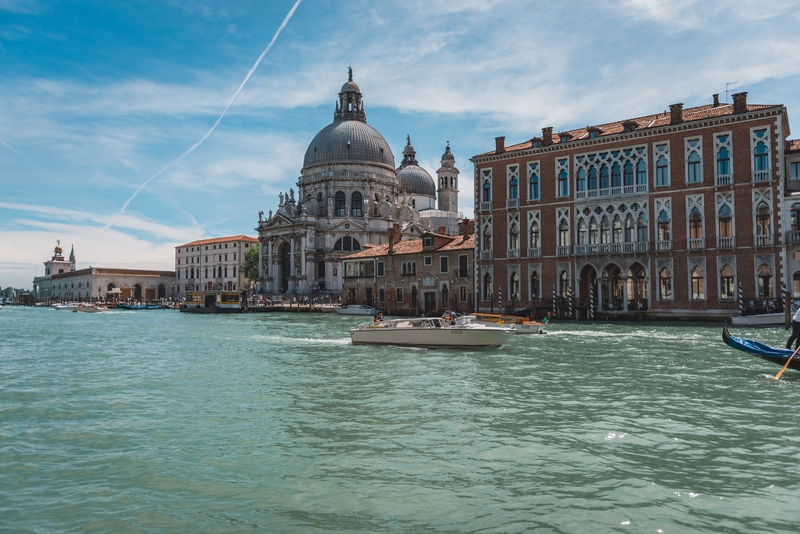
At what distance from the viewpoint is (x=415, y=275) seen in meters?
44.8

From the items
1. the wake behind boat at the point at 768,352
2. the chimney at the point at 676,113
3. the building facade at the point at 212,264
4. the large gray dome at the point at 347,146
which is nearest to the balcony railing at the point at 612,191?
the chimney at the point at 676,113

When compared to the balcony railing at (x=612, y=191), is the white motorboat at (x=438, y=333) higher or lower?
lower

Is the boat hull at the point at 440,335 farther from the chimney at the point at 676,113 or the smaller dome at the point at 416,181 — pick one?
Answer: the smaller dome at the point at 416,181

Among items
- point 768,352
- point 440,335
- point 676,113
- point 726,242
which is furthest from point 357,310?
point 768,352

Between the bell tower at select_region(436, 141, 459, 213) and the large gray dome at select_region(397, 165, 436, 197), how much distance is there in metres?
2.30

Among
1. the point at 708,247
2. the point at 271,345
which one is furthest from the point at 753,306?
the point at 271,345

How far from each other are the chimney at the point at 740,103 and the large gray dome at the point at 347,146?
52671 mm

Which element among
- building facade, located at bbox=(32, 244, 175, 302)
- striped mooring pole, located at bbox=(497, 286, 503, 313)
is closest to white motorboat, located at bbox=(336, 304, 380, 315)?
striped mooring pole, located at bbox=(497, 286, 503, 313)

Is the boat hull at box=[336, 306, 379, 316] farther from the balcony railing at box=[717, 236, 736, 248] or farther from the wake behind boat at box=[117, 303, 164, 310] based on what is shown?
the wake behind boat at box=[117, 303, 164, 310]

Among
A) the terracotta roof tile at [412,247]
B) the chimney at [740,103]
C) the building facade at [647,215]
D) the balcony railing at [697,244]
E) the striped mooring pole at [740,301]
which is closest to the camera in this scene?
the striped mooring pole at [740,301]

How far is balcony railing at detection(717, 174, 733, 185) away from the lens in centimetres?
2955

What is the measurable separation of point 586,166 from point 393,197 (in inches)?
1888

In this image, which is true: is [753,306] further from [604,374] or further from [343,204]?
[343,204]

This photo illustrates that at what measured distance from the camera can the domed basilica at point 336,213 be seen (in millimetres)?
74000
